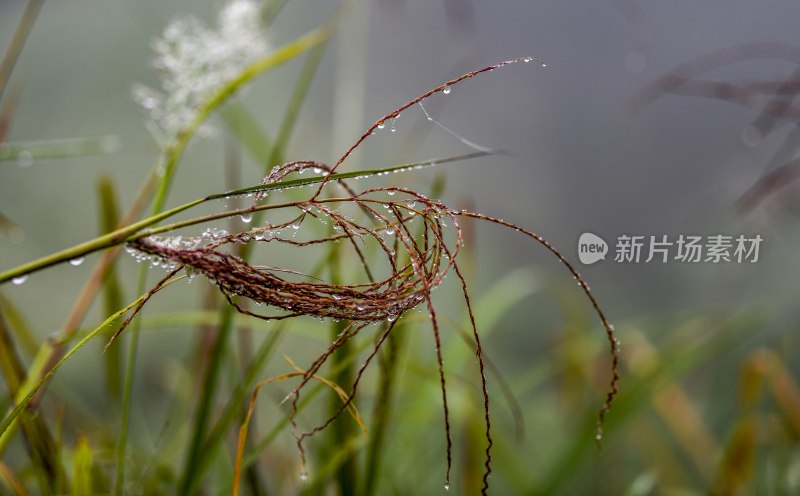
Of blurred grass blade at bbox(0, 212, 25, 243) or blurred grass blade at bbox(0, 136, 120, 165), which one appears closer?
blurred grass blade at bbox(0, 136, 120, 165)

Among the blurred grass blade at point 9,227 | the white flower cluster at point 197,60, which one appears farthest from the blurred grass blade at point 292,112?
the blurred grass blade at point 9,227

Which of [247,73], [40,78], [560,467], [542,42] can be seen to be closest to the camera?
[247,73]

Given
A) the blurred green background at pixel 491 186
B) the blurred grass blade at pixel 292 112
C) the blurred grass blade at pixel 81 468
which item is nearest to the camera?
the blurred grass blade at pixel 81 468

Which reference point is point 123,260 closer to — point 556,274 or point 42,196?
point 42,196

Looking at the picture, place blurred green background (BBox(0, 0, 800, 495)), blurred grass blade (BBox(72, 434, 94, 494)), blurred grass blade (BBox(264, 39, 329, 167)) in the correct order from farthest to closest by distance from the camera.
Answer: blurred green background (BBox(0, 0, 800, 495)), blurred grass blade (BBox(264, 39, 329, 167)), blurred grass blade (BBox(72, 434, 94, 494))

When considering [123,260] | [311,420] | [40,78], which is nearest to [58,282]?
[123,260]

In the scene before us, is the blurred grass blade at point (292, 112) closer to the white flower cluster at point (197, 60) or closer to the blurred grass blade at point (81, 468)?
the white flower cluster at point (197, 60)

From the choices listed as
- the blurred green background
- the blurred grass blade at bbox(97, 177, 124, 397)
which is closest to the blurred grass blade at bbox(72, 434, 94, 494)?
the blurred grass blade at bbox(97, 177, 124, 397)

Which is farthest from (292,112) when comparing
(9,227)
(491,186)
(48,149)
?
(491,186)

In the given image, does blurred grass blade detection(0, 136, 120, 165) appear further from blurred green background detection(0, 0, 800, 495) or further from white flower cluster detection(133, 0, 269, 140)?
blurred green background detection(0, 0, 800, 495)
